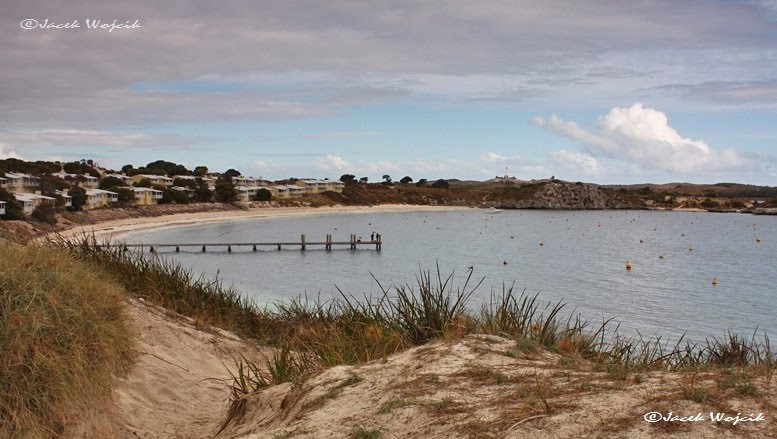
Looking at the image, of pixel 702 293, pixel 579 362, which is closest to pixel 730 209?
pixel 702 293

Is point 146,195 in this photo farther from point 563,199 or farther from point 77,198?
point 563,199

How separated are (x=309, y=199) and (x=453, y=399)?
123 m

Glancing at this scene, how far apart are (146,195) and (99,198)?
11.8 m

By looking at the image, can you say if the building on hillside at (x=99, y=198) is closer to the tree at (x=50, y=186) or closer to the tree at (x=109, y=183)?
the tree at (x=50, y=186)

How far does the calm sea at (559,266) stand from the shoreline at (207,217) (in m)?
2.31

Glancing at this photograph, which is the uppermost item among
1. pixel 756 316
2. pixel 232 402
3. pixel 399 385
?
pixel 399 385

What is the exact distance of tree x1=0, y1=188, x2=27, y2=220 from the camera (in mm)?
57500

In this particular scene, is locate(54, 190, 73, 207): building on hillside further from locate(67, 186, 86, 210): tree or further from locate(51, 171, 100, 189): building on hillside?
locate(51, 171, 100, 189): building on hillside

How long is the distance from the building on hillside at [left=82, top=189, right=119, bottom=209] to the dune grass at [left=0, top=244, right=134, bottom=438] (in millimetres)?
73265

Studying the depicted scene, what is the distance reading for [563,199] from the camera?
525 ft

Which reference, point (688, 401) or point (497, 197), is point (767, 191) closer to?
point (497, 197)

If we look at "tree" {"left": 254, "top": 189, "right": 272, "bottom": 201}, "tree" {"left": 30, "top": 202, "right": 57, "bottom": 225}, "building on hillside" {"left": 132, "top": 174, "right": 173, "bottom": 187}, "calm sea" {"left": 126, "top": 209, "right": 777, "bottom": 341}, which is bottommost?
"calm sea" {"left": 126, "top": 209, "right": 777, "bottom": 341}

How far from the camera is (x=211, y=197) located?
105 m

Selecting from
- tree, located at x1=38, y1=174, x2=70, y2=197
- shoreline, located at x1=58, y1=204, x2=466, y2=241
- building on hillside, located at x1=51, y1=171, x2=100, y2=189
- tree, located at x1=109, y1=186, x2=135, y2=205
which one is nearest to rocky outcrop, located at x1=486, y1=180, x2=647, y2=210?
shoreline, located at x1=58, y1=204, x2=466, y2=241
